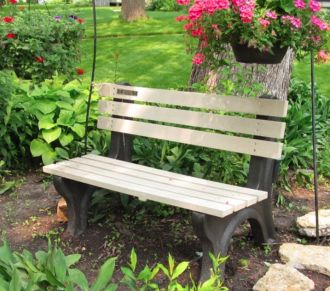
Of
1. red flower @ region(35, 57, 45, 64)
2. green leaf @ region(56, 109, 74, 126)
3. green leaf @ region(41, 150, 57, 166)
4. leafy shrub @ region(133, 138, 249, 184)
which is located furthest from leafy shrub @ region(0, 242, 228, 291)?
red flower @ region(35, 57, 45, 64)

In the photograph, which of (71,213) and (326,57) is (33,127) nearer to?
(71,213)

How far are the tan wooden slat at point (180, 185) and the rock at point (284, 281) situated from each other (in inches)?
15.5

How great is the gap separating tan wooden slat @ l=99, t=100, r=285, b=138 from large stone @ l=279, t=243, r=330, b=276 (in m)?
0.70

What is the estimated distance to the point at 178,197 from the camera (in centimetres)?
313

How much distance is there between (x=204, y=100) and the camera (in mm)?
3693

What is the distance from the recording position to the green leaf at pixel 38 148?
482 centimetres

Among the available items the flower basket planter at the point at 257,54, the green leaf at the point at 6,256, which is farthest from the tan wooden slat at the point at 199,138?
the green leaf at the point at 6,256

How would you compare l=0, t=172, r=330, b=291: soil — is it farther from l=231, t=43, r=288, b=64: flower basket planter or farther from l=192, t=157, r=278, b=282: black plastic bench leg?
l=231, t=43, r=288, b=64: flower basket planter

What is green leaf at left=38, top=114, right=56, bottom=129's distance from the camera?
482 cm

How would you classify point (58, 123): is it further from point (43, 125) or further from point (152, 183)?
point (152, 183)

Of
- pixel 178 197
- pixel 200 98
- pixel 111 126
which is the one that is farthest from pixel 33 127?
pixel 178 197

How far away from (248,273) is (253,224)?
338mm

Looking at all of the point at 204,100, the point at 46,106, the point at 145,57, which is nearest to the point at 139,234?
the point at 204,100

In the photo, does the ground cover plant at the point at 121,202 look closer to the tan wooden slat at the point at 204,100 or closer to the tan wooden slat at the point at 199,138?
the tan wooden slat at the point at 199,138
